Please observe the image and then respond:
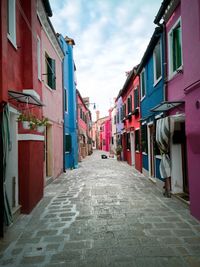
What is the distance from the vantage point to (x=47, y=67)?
429 inches

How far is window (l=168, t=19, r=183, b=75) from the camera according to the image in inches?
292

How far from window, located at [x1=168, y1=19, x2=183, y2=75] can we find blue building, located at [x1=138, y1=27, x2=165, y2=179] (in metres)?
0.57

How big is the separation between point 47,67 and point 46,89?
1.23 m

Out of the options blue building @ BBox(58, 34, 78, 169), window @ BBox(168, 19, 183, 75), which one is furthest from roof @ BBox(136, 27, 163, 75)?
blue building @ BBox(58, 34, 78, 169)

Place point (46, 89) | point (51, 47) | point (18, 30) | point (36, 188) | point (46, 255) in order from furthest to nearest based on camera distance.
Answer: point (51, 47) → point (46, 89) → point (36, 188) → point (18, 30) → point (46, 255)

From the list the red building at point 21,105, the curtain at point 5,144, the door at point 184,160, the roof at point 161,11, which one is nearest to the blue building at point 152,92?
the roof at point 161,11

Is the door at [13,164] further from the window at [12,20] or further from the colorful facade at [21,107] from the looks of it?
the window at [12,20]

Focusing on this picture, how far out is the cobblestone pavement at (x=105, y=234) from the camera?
3719 millimetres

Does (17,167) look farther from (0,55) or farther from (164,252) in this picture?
(164,252)

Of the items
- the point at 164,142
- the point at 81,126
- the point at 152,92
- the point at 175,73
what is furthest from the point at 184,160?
the point at 81,126

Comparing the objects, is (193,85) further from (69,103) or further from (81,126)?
(81,126)

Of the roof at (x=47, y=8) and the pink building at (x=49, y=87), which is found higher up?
the roof at (x=47, y=8)

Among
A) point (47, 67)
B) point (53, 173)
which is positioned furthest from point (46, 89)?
point (53, 173)

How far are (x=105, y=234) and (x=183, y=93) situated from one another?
160 inches
